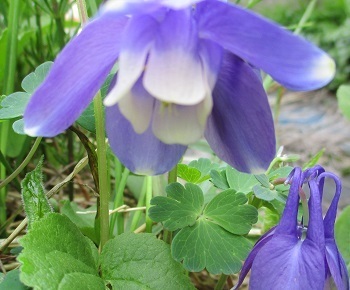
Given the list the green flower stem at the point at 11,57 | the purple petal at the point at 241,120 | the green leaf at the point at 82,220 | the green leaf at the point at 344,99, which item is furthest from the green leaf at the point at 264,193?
the green leaf at the point at 344,99

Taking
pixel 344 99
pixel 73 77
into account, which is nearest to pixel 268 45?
pixel 73 77

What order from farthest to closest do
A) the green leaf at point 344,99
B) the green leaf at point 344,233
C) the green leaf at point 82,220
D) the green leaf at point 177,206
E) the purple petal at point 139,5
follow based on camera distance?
the green leaf at point 344,99 < the green leaf at point 344,233 < the green leaf at point 82,220 < the green leaf at point 177,206 < the purple petal at point 139,5

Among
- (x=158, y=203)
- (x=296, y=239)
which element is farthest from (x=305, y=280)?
(x=158, y=203)

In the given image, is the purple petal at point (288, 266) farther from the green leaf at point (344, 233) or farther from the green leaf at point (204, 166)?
the green leaf at point (344, 233)

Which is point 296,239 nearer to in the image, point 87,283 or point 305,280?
point 305,280

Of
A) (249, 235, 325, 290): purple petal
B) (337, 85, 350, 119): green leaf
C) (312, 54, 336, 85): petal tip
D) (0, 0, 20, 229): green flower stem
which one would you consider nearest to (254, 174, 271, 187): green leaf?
(249, 235, 325, 290): purple petal

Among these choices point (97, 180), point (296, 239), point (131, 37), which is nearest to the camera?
point (131, 37)
